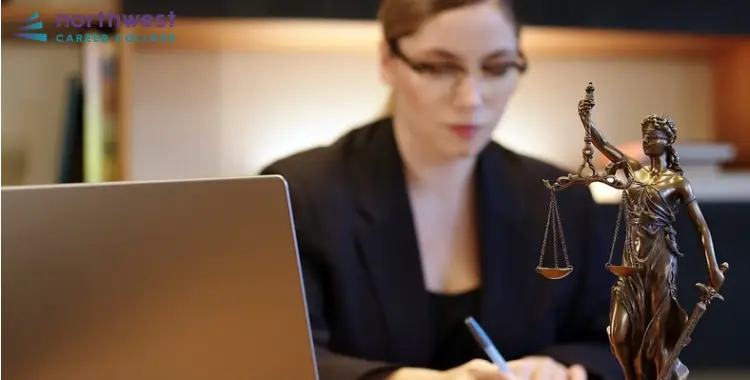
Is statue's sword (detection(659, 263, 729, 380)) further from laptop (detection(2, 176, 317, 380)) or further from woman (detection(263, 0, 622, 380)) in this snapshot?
woman (detection(263, 0, 622, 380))

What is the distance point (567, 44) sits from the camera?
5.16 ft

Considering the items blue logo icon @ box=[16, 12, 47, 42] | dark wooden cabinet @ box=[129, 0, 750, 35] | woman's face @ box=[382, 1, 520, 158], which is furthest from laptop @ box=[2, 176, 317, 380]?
blue logo icon @ box=[16, 12, 47, 42]

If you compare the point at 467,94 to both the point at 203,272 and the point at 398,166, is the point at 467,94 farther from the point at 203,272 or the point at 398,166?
the point at 203,272

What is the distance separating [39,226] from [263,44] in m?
1.06

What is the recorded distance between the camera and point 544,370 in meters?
0.82

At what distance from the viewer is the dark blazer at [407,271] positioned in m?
1.07

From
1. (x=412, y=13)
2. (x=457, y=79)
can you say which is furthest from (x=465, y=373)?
(x=412, y=13)

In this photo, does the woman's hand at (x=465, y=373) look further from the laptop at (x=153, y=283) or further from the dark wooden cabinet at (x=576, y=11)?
the dark wooden cabinet at (x=576, y=11)

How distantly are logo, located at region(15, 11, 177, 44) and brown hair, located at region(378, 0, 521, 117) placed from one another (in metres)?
0.46

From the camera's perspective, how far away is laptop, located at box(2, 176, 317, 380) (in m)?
0.56

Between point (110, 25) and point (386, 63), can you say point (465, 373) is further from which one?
point (110, 25)

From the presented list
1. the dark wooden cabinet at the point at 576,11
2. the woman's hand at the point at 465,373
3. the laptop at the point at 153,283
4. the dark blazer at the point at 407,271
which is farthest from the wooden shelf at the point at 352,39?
the laptop at the point at 153,283

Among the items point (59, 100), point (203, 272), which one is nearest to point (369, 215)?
point (203, 272)

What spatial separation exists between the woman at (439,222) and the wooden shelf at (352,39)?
315 mm
